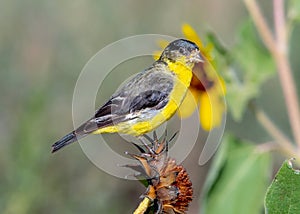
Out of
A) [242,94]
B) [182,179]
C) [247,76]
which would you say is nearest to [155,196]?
[182,179]

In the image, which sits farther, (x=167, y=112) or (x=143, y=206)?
(x=167, y=112)

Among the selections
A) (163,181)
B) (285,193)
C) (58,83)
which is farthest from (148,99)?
(58,83)

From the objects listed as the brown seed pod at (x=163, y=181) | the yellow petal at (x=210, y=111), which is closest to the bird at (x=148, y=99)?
the brown seed pod at (x=163, y=181)

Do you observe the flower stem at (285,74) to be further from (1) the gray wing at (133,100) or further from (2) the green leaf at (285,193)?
(2) the green leaf at (285,193)

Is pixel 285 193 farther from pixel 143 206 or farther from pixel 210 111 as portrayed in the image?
pixel 210 111

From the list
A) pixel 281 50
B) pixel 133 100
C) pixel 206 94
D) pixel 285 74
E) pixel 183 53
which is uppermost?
pixel 281 50
